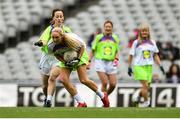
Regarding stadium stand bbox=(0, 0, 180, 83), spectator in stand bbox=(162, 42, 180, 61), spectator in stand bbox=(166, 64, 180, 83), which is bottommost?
spectator in stand bbox=(166, 64, 180, 83)

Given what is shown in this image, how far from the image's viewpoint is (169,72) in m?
22.0

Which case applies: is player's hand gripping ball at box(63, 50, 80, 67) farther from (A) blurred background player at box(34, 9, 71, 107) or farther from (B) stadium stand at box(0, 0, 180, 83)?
(B) stadium stand at box(0, 0, 180, 83)

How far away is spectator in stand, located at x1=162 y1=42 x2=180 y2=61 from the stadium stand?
0.99m

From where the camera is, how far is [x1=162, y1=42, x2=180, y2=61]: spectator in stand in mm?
23172

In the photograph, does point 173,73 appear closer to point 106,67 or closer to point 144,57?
point 106,67

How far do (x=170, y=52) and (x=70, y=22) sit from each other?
4450mm

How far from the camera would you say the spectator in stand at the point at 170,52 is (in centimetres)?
2317

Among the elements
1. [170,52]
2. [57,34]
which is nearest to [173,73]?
[170,52]

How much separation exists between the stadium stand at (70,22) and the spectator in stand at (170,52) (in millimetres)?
992

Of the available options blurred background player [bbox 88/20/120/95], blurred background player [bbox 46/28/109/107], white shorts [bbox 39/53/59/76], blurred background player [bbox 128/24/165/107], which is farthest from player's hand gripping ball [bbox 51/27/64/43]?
blurred background player [bbox 88/20/120/95]

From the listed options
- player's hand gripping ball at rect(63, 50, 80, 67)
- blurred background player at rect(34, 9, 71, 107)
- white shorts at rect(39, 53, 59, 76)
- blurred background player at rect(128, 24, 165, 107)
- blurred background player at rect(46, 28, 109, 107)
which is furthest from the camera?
blurred background player at rect(128, 24, 165, 107)

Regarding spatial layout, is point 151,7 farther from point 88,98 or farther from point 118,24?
point 88,98

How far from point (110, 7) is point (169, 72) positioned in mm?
5425

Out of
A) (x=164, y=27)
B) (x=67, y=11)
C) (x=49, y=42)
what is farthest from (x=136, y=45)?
(x=67, y=11)
